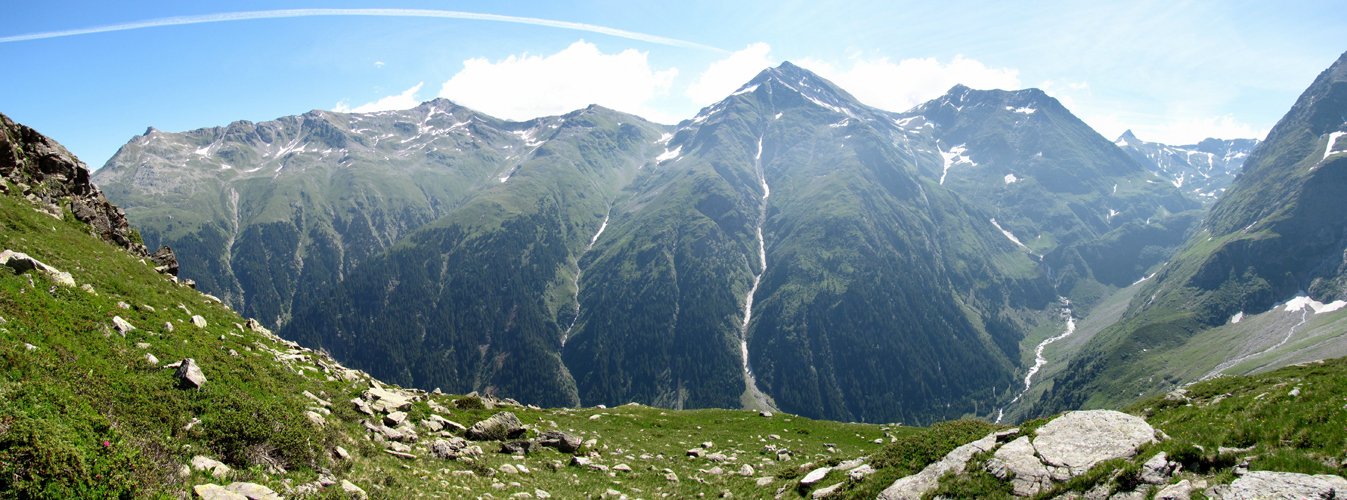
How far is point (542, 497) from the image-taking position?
20531 millimetres

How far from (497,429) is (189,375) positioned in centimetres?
1573

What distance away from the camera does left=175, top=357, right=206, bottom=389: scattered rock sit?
15453 mm

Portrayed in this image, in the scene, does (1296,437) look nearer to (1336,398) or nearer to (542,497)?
(1336,398)

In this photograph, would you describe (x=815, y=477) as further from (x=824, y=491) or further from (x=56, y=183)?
(x=56, y=183)

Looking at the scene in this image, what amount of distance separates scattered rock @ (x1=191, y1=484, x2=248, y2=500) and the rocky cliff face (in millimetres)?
32438

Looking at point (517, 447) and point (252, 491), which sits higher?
point (252, 491)

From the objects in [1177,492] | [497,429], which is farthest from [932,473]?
[497,429]

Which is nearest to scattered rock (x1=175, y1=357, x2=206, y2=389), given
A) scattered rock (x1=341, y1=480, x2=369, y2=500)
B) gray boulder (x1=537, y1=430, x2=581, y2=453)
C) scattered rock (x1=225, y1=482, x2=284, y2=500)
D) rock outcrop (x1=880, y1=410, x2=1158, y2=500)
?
scattered rock (x1=225, y1=482, x2=284, y2=500)

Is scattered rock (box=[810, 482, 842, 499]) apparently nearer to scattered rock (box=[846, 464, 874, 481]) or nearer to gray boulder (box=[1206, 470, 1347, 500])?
scattered rock (box=[846, 464, 874, 481])

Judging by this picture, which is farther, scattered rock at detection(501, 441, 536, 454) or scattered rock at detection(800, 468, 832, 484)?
scattered rock at detection(501, 441, 536, 454)

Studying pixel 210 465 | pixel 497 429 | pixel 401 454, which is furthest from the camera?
pixel 497 429

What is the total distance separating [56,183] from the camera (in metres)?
35.1

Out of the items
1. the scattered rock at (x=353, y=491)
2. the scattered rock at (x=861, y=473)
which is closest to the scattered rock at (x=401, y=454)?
the scattered rock at (x=353, y=491)

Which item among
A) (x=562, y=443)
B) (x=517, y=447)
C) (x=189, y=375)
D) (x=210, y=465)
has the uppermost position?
(x=189, y=375)
